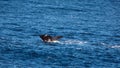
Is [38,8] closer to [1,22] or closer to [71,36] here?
[1,22]

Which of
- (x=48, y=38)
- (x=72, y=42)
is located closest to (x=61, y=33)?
(x=72, y=42)

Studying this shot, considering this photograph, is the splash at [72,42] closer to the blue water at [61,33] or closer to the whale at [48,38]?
the blue water at [61,33]

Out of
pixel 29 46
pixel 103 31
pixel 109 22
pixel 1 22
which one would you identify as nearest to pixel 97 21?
pixel 109 22

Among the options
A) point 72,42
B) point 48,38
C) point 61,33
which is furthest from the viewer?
point 61,33

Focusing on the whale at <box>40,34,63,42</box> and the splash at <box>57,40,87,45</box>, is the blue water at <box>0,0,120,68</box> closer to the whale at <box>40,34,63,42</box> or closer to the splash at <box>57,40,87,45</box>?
the splash at <box>57,40,87,45</box>

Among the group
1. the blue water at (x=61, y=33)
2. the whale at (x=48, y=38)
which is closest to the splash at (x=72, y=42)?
the blue water at (x=61, y=33)

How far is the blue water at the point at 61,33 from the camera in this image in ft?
101

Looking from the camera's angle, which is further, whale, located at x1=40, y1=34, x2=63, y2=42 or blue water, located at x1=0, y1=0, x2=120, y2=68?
whale, located at x1=40, y1=34, x2=63, y2=42

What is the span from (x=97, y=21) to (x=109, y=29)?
3.37 meters

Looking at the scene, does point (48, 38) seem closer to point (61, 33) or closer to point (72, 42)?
point (72, 42)

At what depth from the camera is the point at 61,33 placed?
38.5 meters

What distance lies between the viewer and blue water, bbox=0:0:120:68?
30691 millimetres

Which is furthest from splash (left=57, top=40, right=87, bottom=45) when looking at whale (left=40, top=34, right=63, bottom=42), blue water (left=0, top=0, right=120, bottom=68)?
whale (left=40, top=34, right=63, bottom=42)

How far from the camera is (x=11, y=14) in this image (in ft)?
149
